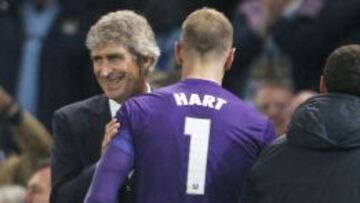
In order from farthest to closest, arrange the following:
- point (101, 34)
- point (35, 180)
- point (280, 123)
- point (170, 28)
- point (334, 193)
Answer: point (170, 28) → point (280, 123) → point (35, 180) → point (101, 34) → point (334, 193)

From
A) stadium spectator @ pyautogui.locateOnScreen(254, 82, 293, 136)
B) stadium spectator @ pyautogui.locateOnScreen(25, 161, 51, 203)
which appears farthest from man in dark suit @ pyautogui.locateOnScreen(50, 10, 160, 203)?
stadium spectator @ pyautogui.locateOnScreen(254, 82, 293, 136)

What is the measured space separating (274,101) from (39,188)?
181cm

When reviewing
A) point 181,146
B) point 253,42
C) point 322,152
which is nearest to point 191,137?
point 181,146

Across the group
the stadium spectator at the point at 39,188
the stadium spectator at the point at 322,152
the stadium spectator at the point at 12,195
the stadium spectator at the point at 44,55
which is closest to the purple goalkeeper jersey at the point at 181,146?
the stadium spectator at the point at 322,152

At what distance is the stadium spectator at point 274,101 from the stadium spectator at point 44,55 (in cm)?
119

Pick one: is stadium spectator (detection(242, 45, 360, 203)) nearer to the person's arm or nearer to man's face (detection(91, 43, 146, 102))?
the person's arm

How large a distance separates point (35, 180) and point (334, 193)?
2924mm

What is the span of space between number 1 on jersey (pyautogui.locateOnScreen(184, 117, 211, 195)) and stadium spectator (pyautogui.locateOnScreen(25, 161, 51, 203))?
2519 millimetres

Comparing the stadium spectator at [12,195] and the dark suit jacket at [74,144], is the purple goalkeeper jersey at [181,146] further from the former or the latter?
the stadium spectator at [12,195]

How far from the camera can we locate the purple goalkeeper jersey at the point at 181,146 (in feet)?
20.1

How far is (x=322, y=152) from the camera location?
612 centimetres

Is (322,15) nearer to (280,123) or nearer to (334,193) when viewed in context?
(280,123)

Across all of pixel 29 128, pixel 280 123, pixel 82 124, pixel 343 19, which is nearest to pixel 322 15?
pixel 343 19

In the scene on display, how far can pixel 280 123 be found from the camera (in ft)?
31.0
